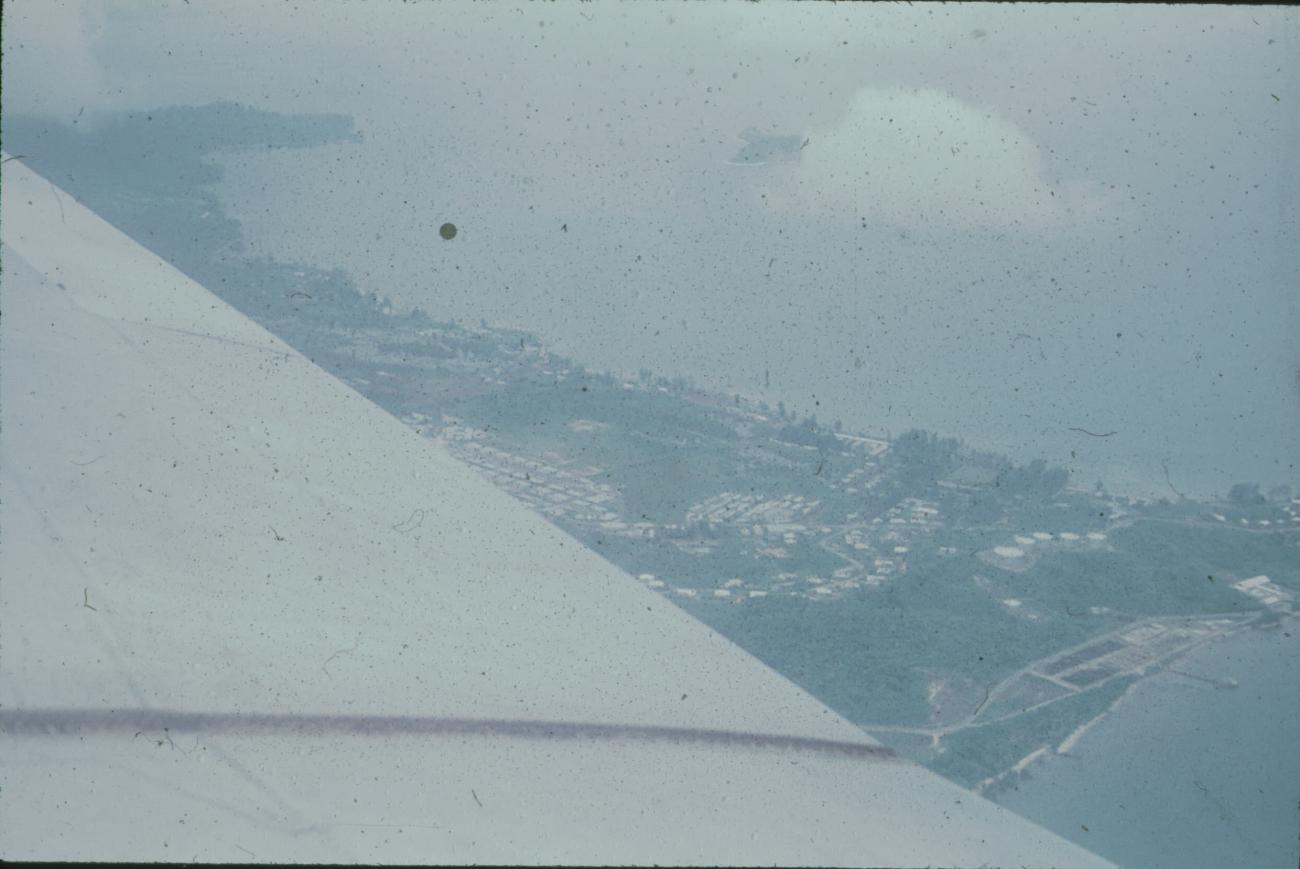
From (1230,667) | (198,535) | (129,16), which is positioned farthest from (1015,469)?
(129,16)

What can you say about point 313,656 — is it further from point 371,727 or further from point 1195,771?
point 1195,771

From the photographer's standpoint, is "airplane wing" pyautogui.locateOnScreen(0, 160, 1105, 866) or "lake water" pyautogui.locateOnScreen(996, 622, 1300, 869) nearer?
"airplane wing" pyautogui.locateOnScreen(0, 160, 1105, 866)

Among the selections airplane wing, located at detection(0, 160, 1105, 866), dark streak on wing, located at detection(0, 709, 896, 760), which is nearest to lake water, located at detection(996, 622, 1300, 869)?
airplane wing, located at detection(0, 160, 1105, 866)

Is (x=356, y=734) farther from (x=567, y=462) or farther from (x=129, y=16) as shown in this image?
(x=129, y=16)

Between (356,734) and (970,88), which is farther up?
(970,88)

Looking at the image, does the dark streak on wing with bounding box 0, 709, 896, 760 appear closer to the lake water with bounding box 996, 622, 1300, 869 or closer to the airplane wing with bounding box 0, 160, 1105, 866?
the airplane wing with bounding box 0, 160, 1105, 866

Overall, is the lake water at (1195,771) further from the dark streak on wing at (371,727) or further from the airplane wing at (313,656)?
the dark streak on wing at (371,727)
